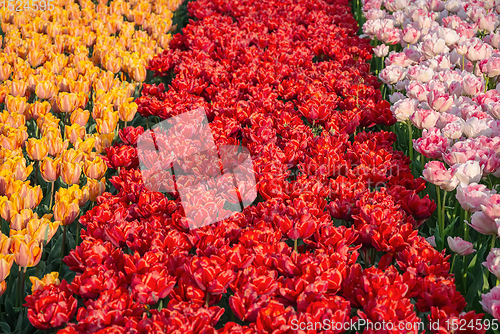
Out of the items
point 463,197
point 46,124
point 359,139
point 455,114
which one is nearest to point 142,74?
point 46,124

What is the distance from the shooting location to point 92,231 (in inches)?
74.7

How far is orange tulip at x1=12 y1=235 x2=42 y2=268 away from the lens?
1758 mm

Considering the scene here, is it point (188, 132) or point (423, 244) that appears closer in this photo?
point (423, 244)

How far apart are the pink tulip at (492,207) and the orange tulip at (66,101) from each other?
8.39 feet

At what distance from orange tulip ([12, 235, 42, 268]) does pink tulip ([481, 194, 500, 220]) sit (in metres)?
1.71

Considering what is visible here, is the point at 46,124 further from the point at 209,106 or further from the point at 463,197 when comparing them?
the point at 463,197

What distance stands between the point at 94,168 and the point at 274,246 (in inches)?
44.0

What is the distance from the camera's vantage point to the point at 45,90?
10.6 feet

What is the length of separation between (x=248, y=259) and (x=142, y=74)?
2.58 m

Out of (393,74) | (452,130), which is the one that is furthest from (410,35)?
(452,130)

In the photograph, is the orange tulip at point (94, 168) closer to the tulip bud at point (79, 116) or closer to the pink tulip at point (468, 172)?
the tulip bud at point (79, 116)

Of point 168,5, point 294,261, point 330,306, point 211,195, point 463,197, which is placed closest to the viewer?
point 330,306

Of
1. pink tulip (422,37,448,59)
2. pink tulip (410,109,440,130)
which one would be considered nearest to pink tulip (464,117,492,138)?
pink tulip (410,109,440,130)

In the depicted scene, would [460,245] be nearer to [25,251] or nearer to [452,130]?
[452,130]
